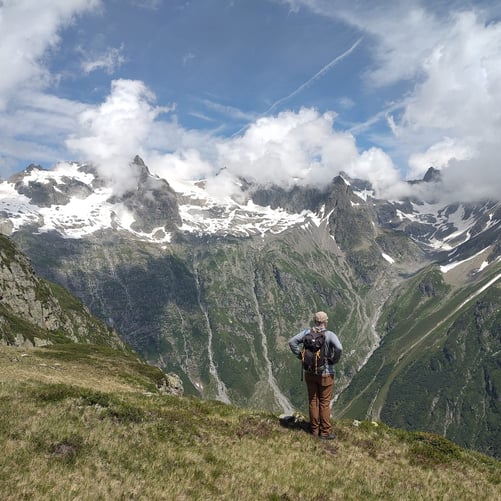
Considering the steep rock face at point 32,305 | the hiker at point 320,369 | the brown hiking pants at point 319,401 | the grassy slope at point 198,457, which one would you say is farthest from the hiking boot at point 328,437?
the steep rock face at point 32,305

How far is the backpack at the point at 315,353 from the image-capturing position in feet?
63.8

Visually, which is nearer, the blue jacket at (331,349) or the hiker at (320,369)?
the blue jacket at (331,349)

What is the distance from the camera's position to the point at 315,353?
1944cm

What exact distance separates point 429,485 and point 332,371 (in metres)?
5.72

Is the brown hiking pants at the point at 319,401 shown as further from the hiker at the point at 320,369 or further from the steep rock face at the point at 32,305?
the steep rock face at the point at 32,305

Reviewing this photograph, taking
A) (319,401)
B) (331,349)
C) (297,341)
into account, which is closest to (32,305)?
(297,341)

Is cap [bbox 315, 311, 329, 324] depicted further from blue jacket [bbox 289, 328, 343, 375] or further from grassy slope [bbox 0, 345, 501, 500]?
grassy slope [bbox 0, 345, 501, 500]

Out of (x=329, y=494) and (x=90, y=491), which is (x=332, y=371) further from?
(x=90, y=491)

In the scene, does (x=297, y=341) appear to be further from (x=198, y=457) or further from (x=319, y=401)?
(x=198, y=457)

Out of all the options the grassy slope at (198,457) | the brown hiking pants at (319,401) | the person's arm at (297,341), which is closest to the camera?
the grassy slope at (198,457)

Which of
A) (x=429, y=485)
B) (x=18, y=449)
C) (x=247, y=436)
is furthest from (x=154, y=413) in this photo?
(x=429, y=485)

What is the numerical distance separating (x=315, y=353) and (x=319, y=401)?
2.33 m

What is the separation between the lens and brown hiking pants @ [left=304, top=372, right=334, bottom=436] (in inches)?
775

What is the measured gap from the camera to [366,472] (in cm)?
1627
